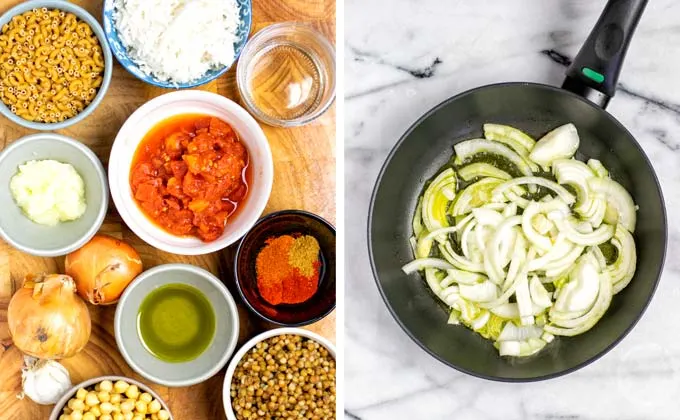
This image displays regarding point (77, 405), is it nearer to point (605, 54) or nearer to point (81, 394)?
point (81, 394)

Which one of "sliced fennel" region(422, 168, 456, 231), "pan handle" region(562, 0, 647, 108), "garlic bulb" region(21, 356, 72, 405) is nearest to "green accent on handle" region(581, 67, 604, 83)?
"pan handle" region(562, 0, 647, 108)

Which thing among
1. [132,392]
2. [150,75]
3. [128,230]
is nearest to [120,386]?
[132,392]

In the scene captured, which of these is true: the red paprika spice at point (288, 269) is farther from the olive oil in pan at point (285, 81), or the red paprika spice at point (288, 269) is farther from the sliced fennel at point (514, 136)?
the sliced fennel at point (514, 136)

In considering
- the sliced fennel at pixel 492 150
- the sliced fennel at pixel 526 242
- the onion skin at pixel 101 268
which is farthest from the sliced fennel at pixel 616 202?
A: the onion skin at pixel 101 268

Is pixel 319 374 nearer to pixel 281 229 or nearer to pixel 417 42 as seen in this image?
pixel 281 229

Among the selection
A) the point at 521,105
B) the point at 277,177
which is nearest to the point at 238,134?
the point at 277,177
